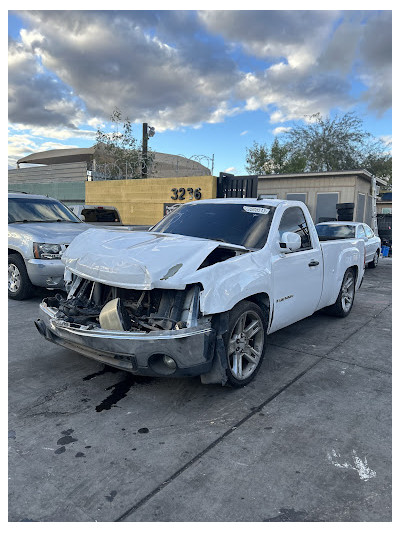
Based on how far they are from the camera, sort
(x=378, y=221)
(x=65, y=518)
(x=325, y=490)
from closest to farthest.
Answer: (x=65, y=518) < (x=325, y=490) < (x=378, y=221)

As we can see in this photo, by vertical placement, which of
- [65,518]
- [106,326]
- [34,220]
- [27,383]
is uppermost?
[34,220]

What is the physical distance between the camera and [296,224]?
488 centimetres

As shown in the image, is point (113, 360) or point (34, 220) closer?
point (113, 360)

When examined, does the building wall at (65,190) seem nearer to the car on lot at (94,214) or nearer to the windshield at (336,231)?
A: the car on lot at (94,214)

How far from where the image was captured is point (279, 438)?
9.62 ft

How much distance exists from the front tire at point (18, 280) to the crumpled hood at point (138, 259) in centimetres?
318

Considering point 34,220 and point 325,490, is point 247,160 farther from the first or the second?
point 325,490

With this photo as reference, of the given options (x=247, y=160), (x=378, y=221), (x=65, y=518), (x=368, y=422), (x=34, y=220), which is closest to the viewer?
(x=65, y=518)

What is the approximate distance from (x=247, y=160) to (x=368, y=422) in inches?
1440

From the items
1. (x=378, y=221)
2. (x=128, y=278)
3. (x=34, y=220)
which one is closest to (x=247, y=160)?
(x=378, y=221)

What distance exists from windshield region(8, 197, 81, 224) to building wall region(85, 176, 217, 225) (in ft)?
29.3

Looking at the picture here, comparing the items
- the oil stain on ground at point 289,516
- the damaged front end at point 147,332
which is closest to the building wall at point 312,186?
the damaged front end at point 147,332

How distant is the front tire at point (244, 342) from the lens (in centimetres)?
346

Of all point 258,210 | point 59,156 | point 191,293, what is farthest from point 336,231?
point 59,156
